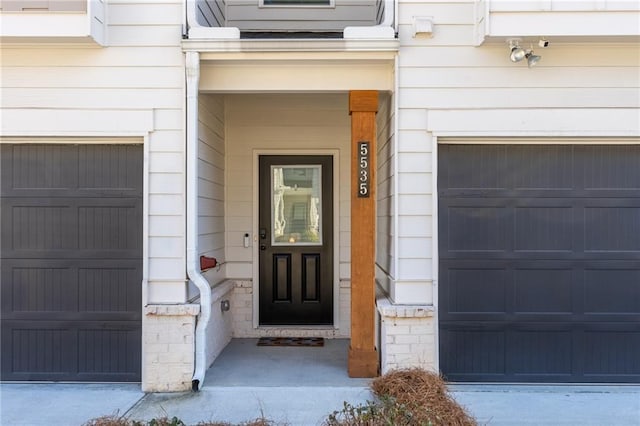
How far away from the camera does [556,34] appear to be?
3840mm

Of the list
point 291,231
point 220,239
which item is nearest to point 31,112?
point 220,239

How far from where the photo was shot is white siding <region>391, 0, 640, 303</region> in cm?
410

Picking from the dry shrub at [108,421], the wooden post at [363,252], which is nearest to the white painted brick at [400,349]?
the wooden post at [363,252]

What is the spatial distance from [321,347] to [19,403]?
2.74 metres

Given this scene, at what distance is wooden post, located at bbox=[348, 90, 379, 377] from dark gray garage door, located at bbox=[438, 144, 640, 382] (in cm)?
61

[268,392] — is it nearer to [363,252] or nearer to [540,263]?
[363,252]

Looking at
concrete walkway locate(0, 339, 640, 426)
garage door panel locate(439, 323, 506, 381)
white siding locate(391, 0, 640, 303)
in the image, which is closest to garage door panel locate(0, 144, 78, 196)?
concrete walkway locate(0, 339, 640, 426)

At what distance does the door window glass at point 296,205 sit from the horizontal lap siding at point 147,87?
1669 mm

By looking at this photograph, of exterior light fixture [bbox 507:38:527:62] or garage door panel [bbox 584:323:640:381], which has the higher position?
exterior light fixture [bbox 507:38:527:62]

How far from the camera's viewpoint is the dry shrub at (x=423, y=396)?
123 inches

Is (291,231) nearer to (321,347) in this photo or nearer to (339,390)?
(321,347)

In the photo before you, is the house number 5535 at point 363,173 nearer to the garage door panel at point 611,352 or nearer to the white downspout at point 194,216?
the white downspout at point 194,216

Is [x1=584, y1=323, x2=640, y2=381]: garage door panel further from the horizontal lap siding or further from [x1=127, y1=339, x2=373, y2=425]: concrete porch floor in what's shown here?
the horizontal lap siding

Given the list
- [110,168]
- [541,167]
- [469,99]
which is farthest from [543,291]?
[110,168]
